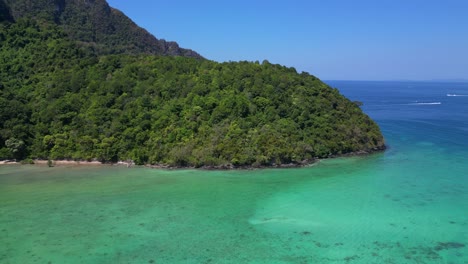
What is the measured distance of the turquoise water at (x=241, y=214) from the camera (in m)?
20.9

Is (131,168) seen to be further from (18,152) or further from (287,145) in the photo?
(287,145)

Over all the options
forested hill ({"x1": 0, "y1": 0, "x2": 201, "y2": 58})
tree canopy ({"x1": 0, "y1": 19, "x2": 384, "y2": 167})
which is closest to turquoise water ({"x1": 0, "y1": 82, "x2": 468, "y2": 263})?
tree canopy ({"x1": 0, "y1": 19, "x2": 384, "y2": 167})

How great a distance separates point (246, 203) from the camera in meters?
28.9

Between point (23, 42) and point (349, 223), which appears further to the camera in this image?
point (23, 42)

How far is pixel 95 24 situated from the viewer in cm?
8669

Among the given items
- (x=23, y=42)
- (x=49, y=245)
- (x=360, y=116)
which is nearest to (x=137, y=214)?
(x=49, y=245)

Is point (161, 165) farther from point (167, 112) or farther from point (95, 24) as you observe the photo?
point (95, 24)

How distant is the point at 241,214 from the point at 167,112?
62.7 ft

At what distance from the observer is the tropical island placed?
39531 millimetres

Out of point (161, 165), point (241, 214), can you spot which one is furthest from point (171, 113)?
point (241, 214)

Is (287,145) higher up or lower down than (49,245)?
higher up

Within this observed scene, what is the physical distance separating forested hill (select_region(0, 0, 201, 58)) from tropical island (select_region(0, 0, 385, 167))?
22966 mm

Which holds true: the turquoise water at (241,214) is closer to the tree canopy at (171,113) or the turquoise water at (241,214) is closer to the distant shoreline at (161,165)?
the distant shoreline at (161,165)

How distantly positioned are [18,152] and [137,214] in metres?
21.3
